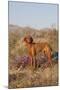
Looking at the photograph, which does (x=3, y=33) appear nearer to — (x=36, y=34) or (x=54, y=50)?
(x=36, y=34)

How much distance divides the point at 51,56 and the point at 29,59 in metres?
0.19

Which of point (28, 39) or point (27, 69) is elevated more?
point (28, 39)

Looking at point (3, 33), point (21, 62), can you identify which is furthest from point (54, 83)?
point (3, 33)

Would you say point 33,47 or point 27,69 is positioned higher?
point 33,47

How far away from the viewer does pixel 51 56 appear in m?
1.66

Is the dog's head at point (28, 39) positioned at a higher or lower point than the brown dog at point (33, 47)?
higher

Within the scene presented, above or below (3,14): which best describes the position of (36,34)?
below

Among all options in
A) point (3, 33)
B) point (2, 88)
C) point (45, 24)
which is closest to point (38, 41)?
point (45, 24)

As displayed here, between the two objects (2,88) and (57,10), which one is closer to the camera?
(2,88)

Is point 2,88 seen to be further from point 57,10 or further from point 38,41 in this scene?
point 57,10

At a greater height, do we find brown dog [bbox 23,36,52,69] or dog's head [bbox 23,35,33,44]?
dog's head [bbox 23,35,33,44]

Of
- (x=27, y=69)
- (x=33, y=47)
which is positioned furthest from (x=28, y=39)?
(x=27, y=69)

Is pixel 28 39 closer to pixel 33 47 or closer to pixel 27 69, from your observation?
pixel 33 47

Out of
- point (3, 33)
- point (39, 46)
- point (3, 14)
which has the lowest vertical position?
point (39, 46)
